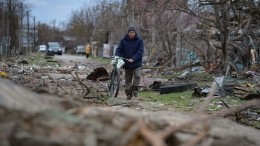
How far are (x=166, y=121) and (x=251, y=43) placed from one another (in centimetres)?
2120

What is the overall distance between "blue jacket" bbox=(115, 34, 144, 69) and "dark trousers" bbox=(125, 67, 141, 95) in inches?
8.1

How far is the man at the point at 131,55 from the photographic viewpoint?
557 inches

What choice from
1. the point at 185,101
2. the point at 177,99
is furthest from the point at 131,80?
the point at 185,101

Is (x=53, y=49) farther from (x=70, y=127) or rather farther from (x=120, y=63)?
(x=70, y=127)

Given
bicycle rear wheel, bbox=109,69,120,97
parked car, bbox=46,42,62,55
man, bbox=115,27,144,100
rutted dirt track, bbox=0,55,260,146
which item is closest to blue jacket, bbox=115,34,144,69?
man, bbox=115,27,144,100

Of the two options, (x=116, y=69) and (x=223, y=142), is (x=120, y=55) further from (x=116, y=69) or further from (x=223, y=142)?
(x=223, y=142)

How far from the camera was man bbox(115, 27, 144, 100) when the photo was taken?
14148 mm

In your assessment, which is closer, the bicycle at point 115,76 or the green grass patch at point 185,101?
the green grass patch at point 185,101

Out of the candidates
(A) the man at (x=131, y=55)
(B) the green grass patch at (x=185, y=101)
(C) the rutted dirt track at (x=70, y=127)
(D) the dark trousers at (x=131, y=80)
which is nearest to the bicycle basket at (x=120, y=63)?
(A) the man at (x=131, y=55)

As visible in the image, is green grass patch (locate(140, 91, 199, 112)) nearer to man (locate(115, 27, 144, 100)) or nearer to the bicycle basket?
man (locate(115, 27, 144, 100))

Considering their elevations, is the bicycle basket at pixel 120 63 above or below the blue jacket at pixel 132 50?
below

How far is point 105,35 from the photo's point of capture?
77.6m

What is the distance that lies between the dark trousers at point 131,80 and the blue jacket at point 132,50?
0.67ft

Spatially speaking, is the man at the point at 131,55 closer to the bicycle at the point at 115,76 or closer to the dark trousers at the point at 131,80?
the dark trousers at the point at 131,80
